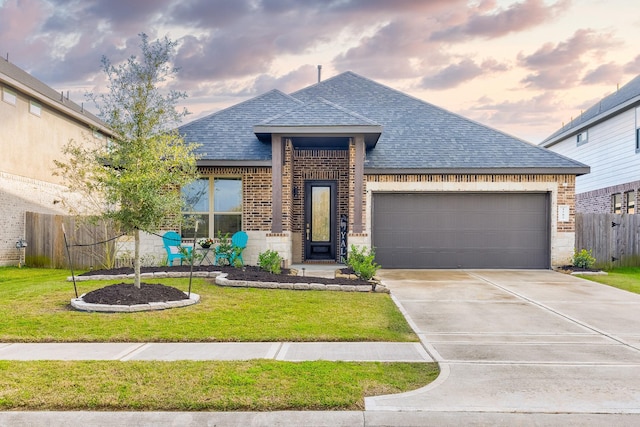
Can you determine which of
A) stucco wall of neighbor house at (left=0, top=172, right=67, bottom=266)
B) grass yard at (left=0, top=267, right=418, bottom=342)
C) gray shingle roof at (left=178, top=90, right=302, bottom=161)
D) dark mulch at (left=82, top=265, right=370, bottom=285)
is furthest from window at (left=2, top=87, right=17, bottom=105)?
grass yard at (left=0, top=267, right=418, bottom=342)

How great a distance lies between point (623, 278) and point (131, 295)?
12.6 meters

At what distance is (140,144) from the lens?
9039 mm

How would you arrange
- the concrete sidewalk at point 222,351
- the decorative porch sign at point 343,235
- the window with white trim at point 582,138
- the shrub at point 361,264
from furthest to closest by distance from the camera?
the window with white trim at point 582,138 → the decorative porch sign at point 343,235 → the shrub at point 361,264 → the concrete sidewalk at point 222,351

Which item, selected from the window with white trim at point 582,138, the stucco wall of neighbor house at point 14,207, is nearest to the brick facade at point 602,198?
the window with white trim at point 582,138

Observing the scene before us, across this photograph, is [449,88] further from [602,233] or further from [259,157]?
[259,157]

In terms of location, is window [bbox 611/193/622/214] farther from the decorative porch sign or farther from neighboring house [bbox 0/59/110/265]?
neighboring house [bbox 0/59/110/265]

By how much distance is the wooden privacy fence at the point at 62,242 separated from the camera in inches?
594

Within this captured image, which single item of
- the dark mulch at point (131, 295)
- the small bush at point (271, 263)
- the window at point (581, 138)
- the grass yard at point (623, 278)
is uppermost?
the window at point (581, 138)

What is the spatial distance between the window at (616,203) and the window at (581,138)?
373 cm

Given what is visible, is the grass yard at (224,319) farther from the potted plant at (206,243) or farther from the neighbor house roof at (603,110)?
the neighbor house roof at (603,110)

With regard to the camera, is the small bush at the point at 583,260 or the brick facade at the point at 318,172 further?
the brick facade at the point at 318,172

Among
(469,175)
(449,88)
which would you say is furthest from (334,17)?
(449,88)

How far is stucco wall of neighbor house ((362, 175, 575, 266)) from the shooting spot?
585 inches

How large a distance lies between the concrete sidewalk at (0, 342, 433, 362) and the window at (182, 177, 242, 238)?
8.33m
